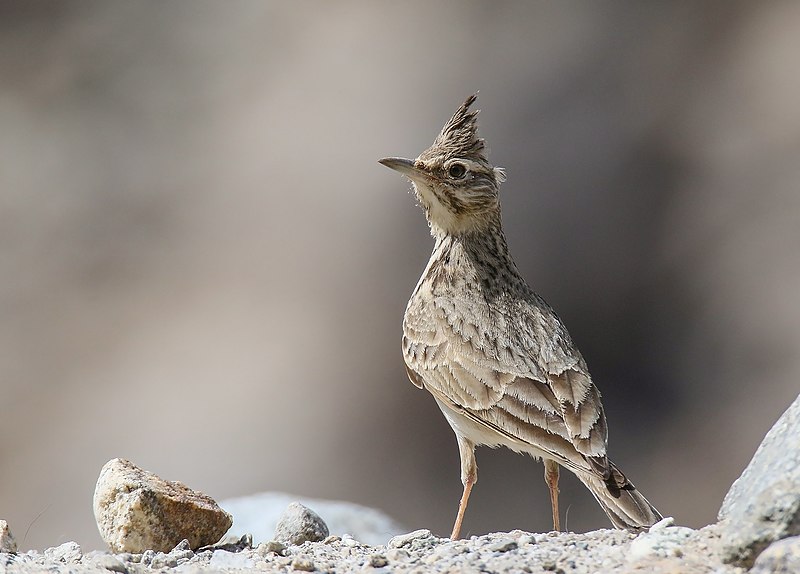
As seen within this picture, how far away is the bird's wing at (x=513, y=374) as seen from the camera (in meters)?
4.67

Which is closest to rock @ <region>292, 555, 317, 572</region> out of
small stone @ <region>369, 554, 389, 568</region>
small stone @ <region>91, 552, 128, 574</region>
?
small stone @ <region>369, 554, 389, 568</region>

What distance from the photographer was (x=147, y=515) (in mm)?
4094

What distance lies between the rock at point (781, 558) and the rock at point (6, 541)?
247 centimetres

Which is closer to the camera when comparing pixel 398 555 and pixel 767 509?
pixel 767 509

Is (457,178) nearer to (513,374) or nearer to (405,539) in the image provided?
(513,374)

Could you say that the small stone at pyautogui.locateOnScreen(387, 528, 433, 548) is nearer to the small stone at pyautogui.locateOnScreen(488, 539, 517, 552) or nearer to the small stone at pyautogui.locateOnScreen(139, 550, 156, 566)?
the small stone at pyautogui.locateOnScreen(488, 539, 517, 552)

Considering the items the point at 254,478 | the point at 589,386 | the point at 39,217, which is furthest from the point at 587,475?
the point at 39,217

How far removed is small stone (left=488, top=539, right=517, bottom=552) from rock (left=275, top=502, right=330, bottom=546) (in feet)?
3.13

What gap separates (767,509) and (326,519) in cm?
344

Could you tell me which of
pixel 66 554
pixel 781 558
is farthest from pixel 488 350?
pixel 781 558

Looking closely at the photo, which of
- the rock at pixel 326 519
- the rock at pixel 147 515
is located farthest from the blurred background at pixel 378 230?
the rock at pixel 147 515

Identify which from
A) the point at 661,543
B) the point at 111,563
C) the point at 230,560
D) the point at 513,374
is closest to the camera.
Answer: the point at 661,543

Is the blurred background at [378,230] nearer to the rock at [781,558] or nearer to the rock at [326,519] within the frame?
the rock at [326,519]

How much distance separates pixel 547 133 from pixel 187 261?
419cm
